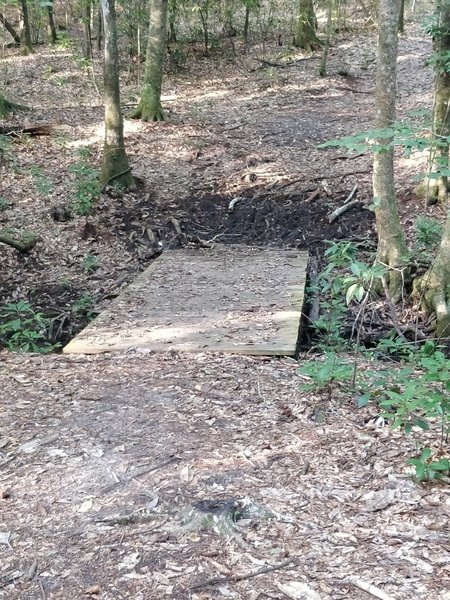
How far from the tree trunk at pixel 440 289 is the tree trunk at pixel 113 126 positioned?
646cm

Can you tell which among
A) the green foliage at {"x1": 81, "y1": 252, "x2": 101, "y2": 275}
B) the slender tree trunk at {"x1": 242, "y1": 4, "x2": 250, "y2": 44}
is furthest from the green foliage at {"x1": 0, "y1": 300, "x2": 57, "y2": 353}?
the slender tree trunk at {"x1": 242, "y1": 4, "x2": 250, "y2": 44}

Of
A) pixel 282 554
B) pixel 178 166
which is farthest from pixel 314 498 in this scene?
pixel 178 166

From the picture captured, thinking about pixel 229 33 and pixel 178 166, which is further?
pixel 229 33

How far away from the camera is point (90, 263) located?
9.51 m

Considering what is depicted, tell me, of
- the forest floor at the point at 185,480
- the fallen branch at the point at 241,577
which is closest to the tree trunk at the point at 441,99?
the forest floor at the point at 185,480

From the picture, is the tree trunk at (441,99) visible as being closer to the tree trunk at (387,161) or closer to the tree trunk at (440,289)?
the tree trunk at (387,161)

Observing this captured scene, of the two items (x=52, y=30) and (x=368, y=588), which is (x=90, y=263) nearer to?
(x=368, y=588)

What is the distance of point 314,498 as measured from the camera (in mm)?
3330

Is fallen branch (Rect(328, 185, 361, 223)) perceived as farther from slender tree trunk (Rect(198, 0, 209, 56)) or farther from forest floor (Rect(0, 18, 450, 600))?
slender tree trunk (Rect(198, 0, 209, 56))

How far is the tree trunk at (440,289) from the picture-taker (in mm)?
7004

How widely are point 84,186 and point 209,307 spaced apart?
5.01m

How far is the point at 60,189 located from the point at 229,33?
12.9m

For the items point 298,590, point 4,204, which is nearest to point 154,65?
point 4,204

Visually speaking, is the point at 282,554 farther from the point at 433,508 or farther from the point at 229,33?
the point at 229,33
